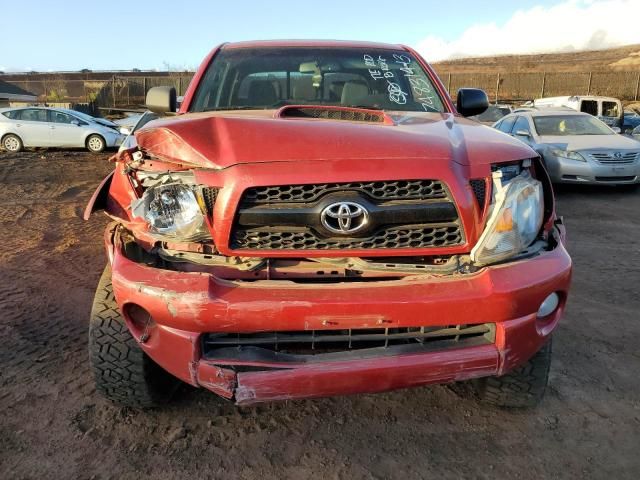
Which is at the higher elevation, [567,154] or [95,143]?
[567,154]

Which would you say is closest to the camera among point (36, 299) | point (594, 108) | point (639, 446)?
point (639, 446)

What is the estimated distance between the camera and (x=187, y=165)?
223cm

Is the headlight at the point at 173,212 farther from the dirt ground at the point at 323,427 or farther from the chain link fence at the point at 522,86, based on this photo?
the chain link fence at the point at 522,86

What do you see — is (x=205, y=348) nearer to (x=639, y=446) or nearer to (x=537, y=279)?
(x=537, y=279)

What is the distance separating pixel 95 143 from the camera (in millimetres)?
16250

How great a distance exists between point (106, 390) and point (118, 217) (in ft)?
2.66

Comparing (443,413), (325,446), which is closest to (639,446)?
(443,413)

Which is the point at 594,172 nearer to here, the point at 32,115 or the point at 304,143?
the point at 304,143

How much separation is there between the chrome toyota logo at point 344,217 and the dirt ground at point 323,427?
102 cm

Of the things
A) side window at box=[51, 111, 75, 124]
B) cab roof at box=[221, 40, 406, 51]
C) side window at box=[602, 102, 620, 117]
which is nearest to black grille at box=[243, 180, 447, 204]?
cab roof at box=[221, 40, 406, 51]

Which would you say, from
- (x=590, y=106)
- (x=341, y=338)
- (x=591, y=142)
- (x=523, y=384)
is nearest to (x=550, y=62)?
(x=590, y=106)

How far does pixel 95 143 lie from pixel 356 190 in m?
15.9

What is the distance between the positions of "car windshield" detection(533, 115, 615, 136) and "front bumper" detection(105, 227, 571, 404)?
874 cm

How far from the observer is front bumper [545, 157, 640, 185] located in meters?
8.82
